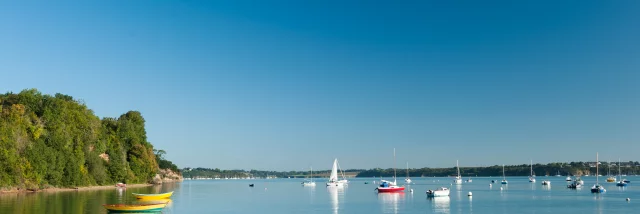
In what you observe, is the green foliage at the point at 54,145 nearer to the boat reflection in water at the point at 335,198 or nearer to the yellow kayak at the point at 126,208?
the yellow kayak at the point at 126,208

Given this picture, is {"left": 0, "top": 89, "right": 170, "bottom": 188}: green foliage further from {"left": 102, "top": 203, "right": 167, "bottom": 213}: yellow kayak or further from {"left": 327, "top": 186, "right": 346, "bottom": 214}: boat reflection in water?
{"left": 327, "top": 186, "right": 346, "bottom": 214}: boat reflection in water

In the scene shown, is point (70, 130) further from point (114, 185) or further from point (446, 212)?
point (446, 212)

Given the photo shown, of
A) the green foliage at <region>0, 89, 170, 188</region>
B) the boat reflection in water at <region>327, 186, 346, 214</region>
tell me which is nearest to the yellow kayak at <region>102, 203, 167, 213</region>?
the boat reflection in water at <region>327, 186, 346, 214</region>

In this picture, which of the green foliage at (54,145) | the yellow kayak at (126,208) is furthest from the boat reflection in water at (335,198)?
the green foliage at (54,145)

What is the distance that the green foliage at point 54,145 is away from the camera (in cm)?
8750

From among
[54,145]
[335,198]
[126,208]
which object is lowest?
[335,198]

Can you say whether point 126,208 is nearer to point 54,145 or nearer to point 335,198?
point 335,198

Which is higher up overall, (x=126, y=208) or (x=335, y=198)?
(x=126, y=208)

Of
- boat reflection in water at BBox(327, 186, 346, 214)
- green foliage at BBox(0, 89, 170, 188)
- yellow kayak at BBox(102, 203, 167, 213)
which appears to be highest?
green foliage at BBox(0, 89, 170, 188)

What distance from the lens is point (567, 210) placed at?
→ 65688mm

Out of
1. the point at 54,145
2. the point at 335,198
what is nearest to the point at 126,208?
the point at 335,198

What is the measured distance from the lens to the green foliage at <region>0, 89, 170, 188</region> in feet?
287

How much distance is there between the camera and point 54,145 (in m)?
99.4

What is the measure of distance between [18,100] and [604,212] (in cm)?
9094
